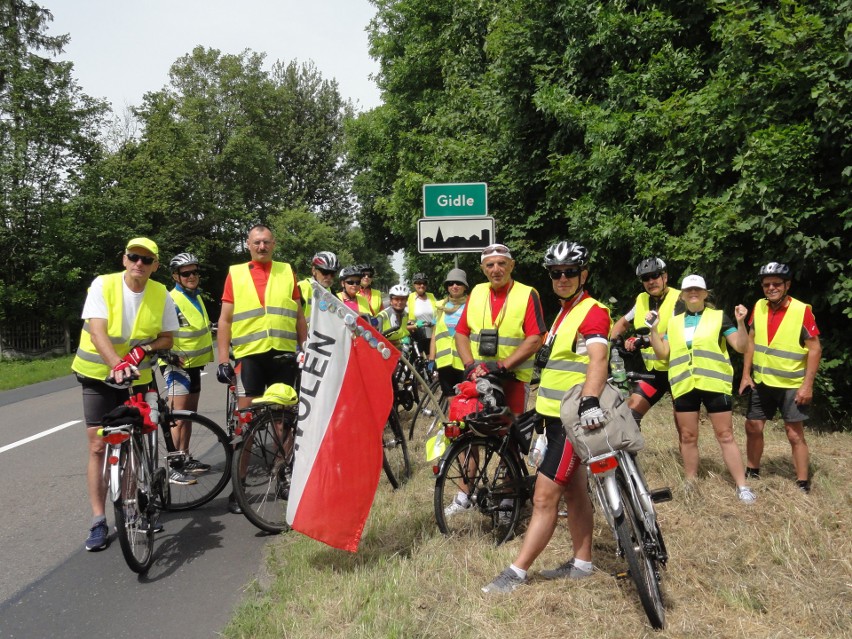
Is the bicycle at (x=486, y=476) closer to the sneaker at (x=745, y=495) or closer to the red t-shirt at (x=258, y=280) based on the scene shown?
the sneaker at (x=745, y=495)

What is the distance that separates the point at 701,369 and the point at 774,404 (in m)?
0.90

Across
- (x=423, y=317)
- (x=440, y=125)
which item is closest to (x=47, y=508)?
(x=423, y=317)

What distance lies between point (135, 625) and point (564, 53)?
37.5 ft

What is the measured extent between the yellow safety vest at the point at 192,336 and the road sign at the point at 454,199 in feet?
9.37

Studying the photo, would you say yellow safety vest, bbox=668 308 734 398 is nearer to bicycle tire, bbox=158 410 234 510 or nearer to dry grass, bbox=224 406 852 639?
dry grass, bbox=224 406 852 639

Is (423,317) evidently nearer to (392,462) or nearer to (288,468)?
(392,462)

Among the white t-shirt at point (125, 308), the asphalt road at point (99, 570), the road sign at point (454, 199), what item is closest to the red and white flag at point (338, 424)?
the asphalt road at point (99, 570)

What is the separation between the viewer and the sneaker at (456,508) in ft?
16.6

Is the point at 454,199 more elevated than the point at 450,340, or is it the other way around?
the point at 454,199

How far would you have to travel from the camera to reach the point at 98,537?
16.9 feet

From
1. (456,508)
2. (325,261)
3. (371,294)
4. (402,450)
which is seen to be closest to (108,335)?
(325,261)

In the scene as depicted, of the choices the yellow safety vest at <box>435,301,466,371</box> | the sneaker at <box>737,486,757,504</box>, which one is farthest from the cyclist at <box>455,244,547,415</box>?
the sneaker at <box>737,486,757,504</box>

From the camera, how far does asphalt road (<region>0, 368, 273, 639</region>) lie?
158 inches

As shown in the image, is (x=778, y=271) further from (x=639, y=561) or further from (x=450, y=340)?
(x=639, y=561)
